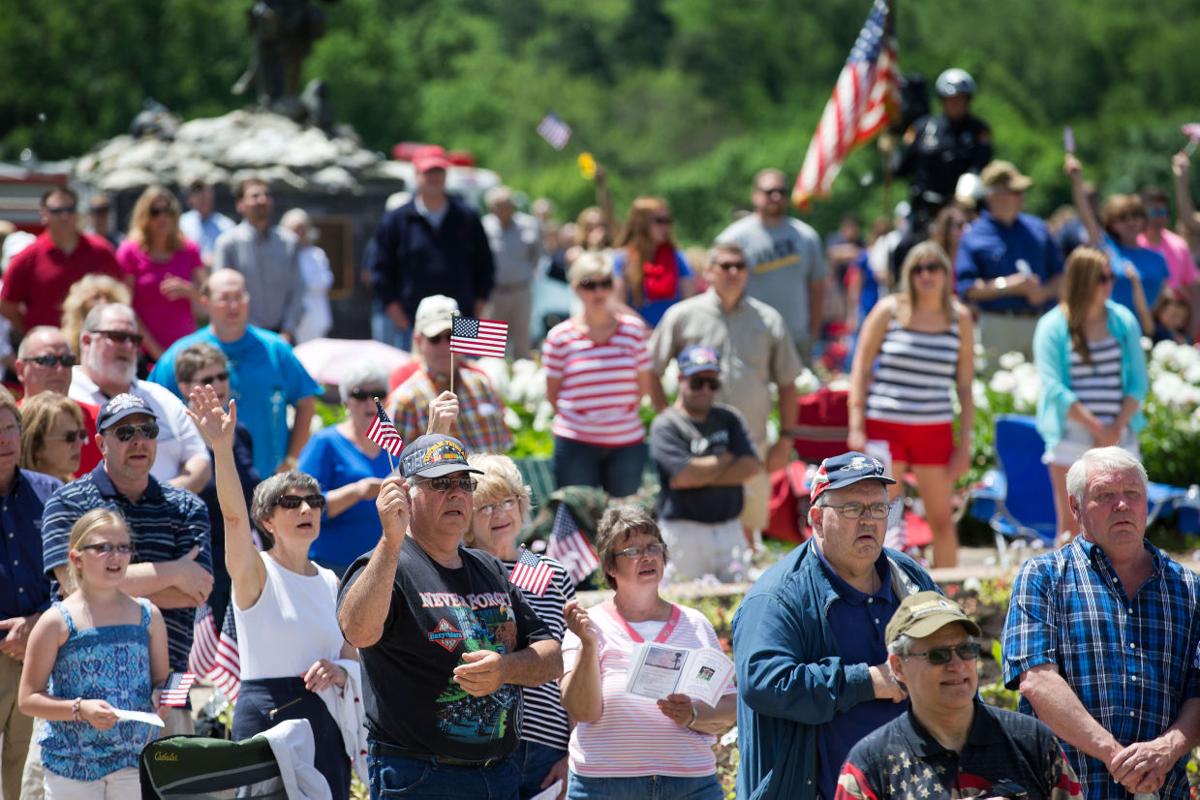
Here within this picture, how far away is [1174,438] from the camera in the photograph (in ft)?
39.8

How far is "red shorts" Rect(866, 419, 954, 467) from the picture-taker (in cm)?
994

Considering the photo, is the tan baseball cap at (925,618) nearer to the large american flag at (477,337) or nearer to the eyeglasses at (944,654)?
the eyeglasses at (944,654)

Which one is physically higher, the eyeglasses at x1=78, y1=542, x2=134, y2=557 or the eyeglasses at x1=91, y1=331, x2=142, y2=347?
the eyeglasses at x1=91, y1=331, x2=142, y2=347

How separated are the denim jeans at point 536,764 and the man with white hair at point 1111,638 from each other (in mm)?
1549

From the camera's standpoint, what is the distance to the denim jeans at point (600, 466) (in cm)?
981

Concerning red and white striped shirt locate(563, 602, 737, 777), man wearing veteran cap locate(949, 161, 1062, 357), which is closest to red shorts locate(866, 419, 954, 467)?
man wearing veteran cap locate(949, 161, 1062, 357)

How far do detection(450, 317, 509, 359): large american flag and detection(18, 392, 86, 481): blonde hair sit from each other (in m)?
1.85

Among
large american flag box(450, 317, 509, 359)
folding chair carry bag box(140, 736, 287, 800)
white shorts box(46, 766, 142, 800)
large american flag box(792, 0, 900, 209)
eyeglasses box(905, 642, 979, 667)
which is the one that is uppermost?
large american flag box(792, 0, 900, 209)

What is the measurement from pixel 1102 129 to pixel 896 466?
155 feet

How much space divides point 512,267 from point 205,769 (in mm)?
11440

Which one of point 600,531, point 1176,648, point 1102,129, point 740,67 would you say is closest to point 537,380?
point 600,531

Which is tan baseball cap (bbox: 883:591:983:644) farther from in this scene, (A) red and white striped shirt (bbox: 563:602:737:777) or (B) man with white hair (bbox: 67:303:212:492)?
(B) man with white hair (bbox: 67:303:212:492)

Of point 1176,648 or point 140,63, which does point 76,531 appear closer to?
point 1176,648

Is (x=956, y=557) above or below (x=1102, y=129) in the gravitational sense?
below
